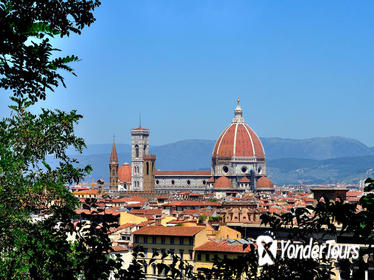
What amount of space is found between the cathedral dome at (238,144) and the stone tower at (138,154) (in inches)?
724

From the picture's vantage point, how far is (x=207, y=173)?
→ 161 meters

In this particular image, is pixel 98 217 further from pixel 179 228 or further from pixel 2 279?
pixel 179 228

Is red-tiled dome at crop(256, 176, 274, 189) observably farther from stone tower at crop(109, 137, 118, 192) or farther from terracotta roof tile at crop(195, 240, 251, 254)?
terracotta roof tile at crop(195, 240, 251, 254)

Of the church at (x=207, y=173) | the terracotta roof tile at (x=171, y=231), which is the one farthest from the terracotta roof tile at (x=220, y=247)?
the church at (x=207, y=173)

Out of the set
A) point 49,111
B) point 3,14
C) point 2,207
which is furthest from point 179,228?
point 3,14

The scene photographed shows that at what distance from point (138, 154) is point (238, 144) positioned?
2603cm

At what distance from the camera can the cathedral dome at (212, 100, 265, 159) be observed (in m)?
166

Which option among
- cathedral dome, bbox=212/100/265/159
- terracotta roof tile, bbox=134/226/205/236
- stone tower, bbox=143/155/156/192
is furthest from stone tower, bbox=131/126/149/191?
terracotta roof tile, bbox=134/226/205/236

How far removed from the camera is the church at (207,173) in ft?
501

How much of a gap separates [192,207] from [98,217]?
3041 inches

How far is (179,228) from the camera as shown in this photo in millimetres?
41312


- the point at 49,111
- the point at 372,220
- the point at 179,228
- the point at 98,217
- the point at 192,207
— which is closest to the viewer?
the point at 372,220

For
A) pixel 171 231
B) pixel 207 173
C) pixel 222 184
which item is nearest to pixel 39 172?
pixel 171 231

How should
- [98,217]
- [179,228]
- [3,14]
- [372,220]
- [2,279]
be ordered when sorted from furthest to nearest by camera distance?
[179,228] → [2,279] → [98,217] → [372,220] → [3,14]
